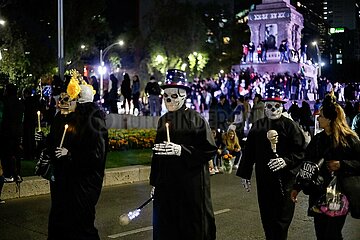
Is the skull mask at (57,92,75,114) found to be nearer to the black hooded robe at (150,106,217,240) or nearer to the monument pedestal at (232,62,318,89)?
the black hooded robe at (150,106,217,240)

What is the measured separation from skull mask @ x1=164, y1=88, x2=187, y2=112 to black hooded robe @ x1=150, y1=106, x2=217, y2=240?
0.17m

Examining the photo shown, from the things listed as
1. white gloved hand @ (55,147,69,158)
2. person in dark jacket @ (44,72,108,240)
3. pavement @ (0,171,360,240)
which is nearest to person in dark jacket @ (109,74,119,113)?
pavement @ (0,171,360,240)

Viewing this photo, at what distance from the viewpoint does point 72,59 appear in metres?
38.6

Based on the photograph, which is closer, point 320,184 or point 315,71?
point 320,184

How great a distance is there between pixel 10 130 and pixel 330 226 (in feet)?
23.3

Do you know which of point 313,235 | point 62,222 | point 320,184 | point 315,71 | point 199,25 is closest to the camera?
point 320,184

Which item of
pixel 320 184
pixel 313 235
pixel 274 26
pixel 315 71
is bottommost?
pixel 313 235

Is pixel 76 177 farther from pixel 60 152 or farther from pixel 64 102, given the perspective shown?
pixel 64 102

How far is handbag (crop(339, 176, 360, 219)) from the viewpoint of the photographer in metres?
5.51

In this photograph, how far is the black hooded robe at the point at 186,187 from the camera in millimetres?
5688

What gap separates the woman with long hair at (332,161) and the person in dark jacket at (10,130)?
21.5 feet

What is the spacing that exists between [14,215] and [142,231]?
2.28 metres

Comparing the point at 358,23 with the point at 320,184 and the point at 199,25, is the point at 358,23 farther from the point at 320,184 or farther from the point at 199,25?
the point at 320,184

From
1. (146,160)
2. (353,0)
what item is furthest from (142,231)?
(353,0)
